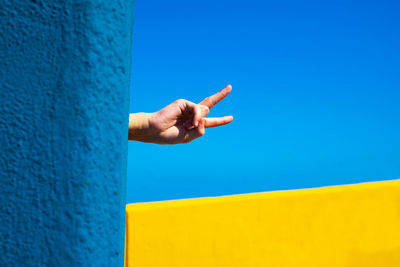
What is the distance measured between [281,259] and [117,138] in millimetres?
2082

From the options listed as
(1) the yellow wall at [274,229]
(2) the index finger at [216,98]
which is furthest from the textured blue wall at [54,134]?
(1) the yellow wall at [274,229]

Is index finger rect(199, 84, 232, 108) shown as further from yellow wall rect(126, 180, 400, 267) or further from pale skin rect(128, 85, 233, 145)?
yellow wall rect(126, 180, 400, 267)

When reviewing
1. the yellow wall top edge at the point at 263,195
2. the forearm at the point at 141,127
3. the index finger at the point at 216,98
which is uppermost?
the index finger at the point at 216,98

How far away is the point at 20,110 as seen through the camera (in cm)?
53

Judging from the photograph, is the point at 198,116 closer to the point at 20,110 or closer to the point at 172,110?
the point at 172,110

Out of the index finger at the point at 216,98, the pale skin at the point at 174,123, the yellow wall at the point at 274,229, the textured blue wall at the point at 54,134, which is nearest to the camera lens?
the textured blue wall at the point at 54,134

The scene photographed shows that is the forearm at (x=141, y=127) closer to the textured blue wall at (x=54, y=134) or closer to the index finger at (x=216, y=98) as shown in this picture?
the index finger at (x=216, y=98)

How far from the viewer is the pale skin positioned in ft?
5.65

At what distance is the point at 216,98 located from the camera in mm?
1913

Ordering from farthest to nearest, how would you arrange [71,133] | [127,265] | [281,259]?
[281,259] < [127,265] < [71,133]

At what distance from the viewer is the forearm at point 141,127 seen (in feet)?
5.68

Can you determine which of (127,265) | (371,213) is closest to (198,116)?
(127,265)

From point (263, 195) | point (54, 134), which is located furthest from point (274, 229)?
point (54, 134)

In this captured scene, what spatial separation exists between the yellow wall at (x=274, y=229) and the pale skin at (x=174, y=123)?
512 mm
